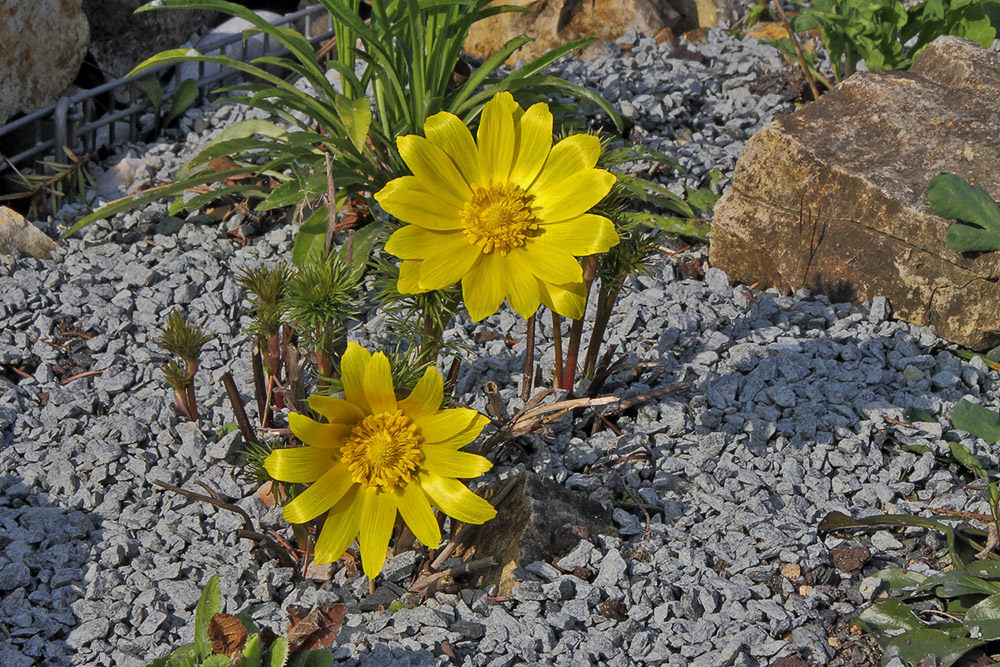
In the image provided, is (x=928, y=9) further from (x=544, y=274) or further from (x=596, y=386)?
(x=544, y=274)

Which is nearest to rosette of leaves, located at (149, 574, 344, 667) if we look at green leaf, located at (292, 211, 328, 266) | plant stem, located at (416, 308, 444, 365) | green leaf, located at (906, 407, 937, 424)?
plant stem, located at (416, 308, 444, 365)

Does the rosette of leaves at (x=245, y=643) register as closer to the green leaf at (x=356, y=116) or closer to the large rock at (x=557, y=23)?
the green leaf at (x=356, y=116)

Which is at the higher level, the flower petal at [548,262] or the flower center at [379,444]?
the flower petal at [548,262]

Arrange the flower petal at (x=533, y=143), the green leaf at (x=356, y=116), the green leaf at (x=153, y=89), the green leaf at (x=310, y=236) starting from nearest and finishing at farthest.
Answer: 1. the flower petal at (x=533, y=143)
2. the green leaf at (x=356, y=116)
3. the green leaf at (x=310, y=236)
4. the green leaf at (x=153, y=89)

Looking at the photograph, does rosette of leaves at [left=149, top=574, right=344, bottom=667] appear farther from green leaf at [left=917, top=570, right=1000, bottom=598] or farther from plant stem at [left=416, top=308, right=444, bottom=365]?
green leaf at [left=917, top=570, right=1000, bottom=598]

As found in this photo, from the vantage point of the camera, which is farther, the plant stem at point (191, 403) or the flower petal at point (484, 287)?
the plant stem at point (191, 403)

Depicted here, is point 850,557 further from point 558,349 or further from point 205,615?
point 205,615

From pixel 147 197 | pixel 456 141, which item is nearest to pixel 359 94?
pixel 147 197

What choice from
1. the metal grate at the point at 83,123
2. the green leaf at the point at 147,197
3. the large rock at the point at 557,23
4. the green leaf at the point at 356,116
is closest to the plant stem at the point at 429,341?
the green leaf at the point at 356,116
